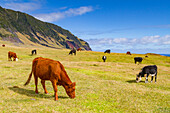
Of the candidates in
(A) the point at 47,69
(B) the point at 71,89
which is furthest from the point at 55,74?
(B) the point at 71,89

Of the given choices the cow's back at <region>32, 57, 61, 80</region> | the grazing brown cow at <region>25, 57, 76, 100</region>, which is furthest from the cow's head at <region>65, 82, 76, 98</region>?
the cow's back at <region>32, 57, 61, 80</region>

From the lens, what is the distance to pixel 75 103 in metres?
12.1

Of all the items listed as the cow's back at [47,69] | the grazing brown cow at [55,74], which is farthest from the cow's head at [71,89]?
the cow's back at [47,69]

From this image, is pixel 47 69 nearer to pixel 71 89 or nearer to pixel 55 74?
pixel 55 74

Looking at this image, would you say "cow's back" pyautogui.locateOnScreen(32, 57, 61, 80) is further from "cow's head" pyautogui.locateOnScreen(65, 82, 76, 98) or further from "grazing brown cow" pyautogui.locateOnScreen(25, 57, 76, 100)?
"cow's head" pyautogui.locateOnScreen(65, 82, 76, 98)

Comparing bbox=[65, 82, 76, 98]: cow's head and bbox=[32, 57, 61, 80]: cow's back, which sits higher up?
bbox=[32, 57, 61, 80]: cow's back

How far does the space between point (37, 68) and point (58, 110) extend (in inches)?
181

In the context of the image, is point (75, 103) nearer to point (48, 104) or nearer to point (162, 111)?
point (48, 104)

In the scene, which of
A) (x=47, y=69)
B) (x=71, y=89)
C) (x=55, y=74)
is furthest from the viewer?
(x=71, y=89)

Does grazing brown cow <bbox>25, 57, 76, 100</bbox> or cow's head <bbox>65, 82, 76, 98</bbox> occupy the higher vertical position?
grazing brown cow <bbox>25, 57, 76, 100</bbox>

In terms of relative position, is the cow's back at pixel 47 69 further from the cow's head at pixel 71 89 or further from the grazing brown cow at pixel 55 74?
the cow's head at pixel 71 89

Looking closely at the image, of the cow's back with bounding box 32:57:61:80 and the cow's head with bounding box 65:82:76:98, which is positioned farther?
the cow's head with bounding box 65:82:76:98

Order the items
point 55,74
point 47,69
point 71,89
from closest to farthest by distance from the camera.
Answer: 1. point 55,74
2. point 47,69
3. point 71,89

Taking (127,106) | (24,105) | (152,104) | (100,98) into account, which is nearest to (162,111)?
(152,104)
